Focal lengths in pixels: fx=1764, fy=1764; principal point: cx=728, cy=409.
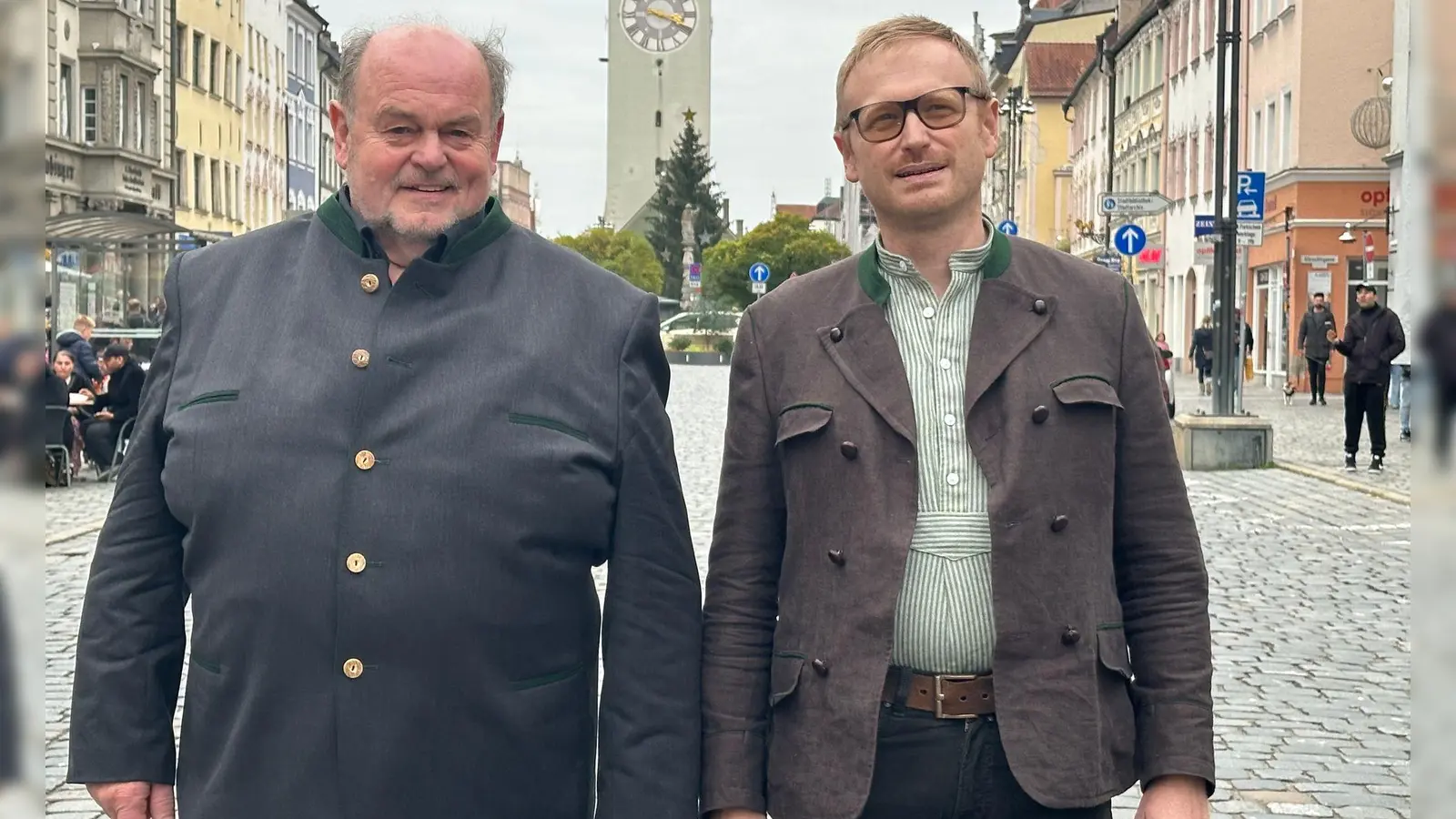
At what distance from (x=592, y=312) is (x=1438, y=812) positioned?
96.2 inches

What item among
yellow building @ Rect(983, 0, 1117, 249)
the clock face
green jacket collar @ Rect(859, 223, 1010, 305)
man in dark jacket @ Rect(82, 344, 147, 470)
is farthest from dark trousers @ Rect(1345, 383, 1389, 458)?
the clock face

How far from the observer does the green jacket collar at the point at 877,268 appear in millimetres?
2854

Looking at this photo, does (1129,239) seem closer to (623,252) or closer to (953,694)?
(953,694)

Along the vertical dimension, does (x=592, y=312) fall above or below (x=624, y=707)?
above

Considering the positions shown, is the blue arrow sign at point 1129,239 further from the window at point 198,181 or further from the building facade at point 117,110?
the window at point 198,181

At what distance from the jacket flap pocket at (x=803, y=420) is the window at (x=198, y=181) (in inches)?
2404

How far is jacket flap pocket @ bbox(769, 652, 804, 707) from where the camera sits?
2795 mm

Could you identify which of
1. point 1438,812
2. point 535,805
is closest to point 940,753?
point 535,805

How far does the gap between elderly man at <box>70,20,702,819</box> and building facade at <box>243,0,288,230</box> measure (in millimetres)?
67125

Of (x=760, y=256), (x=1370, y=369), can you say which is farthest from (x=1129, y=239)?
(x=760, y=256)

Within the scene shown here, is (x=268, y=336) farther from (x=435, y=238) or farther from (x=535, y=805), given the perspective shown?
(x=535, y=805)

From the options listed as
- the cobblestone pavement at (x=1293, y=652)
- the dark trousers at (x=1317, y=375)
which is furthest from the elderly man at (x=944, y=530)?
the dark trousers at (x=1317, y=375)

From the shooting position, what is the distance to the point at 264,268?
10.0ft

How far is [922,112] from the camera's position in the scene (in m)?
2.79
